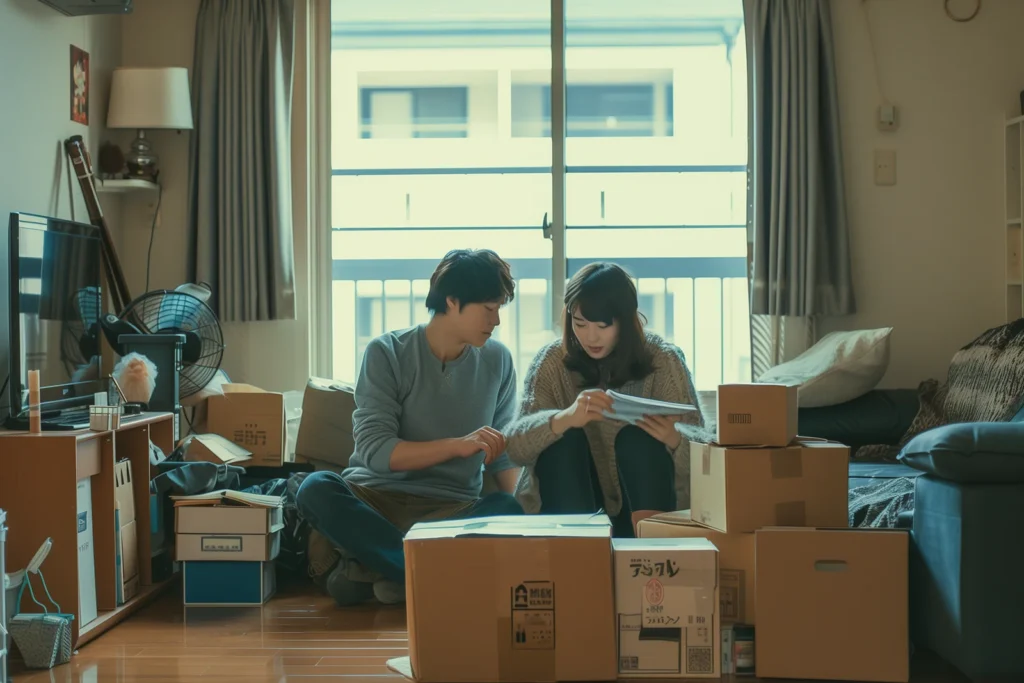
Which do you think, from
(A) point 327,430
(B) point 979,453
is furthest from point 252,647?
(B) point 979,453

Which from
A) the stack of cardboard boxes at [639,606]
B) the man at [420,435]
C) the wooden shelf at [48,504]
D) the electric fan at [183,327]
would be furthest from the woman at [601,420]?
the electric fan at [183,327]

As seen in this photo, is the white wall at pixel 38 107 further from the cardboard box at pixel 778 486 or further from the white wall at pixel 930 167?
the white wall at pixel 930 167

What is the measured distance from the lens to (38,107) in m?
3.29

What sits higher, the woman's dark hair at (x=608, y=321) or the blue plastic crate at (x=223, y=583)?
the woman's dark hair at (x=608, y=321)

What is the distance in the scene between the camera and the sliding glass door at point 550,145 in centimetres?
398

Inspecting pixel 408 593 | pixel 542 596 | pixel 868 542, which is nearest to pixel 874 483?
pixel 868 542

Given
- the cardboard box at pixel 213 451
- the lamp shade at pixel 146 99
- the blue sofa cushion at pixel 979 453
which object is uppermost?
the lamp shade at pixel 146 99

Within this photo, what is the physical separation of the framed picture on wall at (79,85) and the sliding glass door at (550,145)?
91 cm

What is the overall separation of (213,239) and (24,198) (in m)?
0.76

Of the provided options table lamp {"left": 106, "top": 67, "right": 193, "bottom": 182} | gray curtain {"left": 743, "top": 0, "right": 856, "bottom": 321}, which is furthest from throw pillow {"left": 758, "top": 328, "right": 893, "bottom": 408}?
table lamp {"left": 106, "top": 67, "right": 193, "bottom": 182}

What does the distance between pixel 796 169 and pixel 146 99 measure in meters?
2.36

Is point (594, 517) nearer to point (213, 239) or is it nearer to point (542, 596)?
point (542, 596)

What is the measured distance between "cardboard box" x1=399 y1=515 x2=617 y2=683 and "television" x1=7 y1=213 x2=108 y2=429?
125 cm

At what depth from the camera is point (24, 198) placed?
3.20 m
